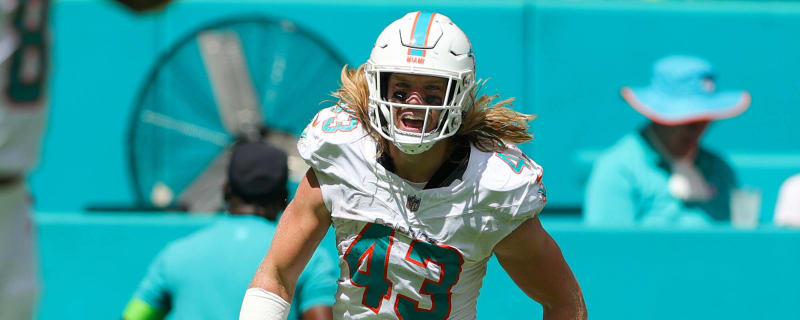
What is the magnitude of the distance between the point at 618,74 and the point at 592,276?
2.11 m

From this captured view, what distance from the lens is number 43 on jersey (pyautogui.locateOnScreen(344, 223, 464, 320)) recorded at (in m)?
2.84

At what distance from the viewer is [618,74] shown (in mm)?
6316

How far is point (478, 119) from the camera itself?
2910mm

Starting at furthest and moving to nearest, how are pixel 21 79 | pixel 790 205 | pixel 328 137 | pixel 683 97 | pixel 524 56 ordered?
pixel 524 56 < pixel 790 205 < pixel 683 97 < pixel 328 137 < pixel 21 79

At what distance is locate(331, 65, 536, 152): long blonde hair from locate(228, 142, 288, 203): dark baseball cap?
694 millimetres

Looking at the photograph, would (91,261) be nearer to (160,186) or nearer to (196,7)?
(160,186)

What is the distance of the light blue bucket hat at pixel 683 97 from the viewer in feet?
16.3

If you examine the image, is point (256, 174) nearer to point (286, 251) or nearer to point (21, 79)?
point (286, 251)

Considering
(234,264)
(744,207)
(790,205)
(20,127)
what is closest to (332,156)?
(234,264)

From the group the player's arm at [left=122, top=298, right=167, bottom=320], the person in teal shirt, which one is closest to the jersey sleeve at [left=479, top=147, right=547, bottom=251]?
the person in teal shirt

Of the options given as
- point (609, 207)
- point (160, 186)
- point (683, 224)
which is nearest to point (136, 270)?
point (160, 186)

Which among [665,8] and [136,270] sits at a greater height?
[665,8]

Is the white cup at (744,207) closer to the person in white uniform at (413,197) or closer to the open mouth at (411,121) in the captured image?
the person in white uniform at (413,197)

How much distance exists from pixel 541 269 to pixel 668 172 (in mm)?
2075
